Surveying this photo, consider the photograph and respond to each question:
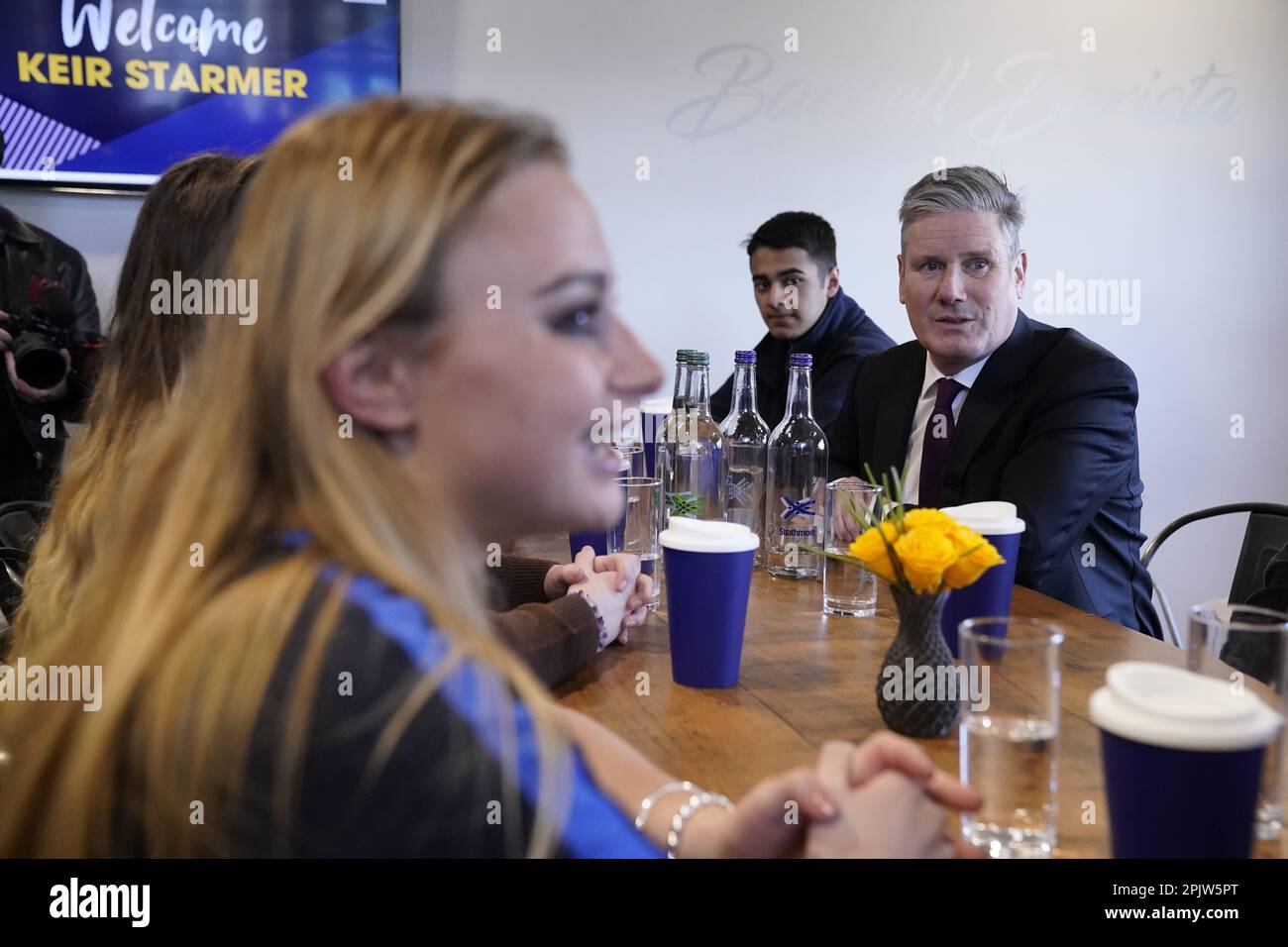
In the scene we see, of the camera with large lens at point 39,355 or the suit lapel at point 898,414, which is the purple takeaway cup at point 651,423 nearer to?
the suit lapel at point 898,414

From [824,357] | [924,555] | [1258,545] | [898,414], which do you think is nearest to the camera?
[924,555]

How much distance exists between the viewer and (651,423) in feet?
6.88

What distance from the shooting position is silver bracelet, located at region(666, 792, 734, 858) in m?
0.74

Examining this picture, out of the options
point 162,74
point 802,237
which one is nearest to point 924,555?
point 802,237

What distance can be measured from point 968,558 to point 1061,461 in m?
0.93

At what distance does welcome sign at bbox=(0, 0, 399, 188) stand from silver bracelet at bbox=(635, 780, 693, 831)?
269cm

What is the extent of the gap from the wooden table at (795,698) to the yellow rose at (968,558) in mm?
145

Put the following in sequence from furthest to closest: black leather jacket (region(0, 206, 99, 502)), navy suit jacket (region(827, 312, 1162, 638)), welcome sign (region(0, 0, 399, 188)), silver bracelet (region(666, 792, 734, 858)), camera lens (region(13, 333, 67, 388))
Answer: welcome sign (region(0, 0, 399, 188)), black leather jacket (region(0, 206, 99, 502)), camera lens (region(13, 333, 67, 388)), navy suit jacket (region(827, 312, 1162, 638)), silver bracelet (region(666, 792, 734, 858))

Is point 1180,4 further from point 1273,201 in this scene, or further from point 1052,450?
point 1052,450

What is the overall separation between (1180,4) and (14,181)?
11.8 feet

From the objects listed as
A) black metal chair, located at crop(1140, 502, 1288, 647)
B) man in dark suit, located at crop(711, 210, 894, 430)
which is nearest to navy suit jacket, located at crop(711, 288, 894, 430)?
man in dark suit, located at crop(711, 210, 894, 430)

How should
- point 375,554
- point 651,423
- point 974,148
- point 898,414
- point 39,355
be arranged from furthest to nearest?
point 974,148 → point 39,355 → point 898,414 → point 651,423 → point 375,554

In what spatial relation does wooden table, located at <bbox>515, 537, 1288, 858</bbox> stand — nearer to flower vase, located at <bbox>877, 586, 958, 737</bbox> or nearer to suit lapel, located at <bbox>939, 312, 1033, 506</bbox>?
flower vase, located at <bbox>877, 586, 958, 737</bbox>

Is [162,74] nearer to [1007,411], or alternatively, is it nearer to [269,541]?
[1007,411]
